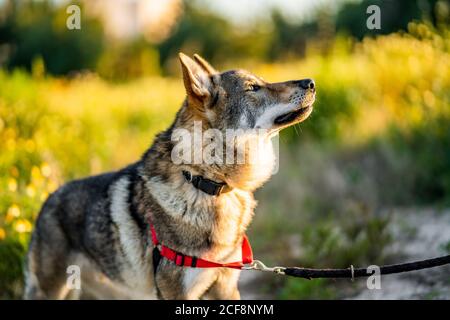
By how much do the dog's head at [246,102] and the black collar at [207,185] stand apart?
38 cm

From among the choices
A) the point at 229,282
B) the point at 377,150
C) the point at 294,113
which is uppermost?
the point at 377,150

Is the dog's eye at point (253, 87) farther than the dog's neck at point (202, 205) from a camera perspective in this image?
Yes

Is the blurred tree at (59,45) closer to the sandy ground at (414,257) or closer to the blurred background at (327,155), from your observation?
the blurred background at (327,155)

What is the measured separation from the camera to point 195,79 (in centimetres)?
379

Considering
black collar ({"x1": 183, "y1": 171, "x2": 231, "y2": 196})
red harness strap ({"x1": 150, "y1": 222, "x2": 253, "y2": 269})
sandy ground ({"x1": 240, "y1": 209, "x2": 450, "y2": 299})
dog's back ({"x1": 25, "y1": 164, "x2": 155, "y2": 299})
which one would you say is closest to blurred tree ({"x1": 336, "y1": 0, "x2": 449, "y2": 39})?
sandy ground ({"x1": 240, "y1": 209, "x2": 450, "y2": 299})

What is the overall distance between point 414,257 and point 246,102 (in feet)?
8.99

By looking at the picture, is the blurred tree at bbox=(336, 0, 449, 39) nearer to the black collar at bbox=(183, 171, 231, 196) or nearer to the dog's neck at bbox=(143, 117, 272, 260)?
the dog's neck at bbox=(143, 117, 272, 260)

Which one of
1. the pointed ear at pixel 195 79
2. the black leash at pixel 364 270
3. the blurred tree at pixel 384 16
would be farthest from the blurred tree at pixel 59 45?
the black leash at pixel 364 270

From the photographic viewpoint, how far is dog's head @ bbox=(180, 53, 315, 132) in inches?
152

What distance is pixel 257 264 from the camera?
3.90 metres

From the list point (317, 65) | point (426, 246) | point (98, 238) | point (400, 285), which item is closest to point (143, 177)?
point (98, 238)

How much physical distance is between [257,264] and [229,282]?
0.24 meters

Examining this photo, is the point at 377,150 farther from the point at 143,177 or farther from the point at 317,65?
the point at 143,177

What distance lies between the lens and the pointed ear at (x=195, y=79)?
3.66 metres
